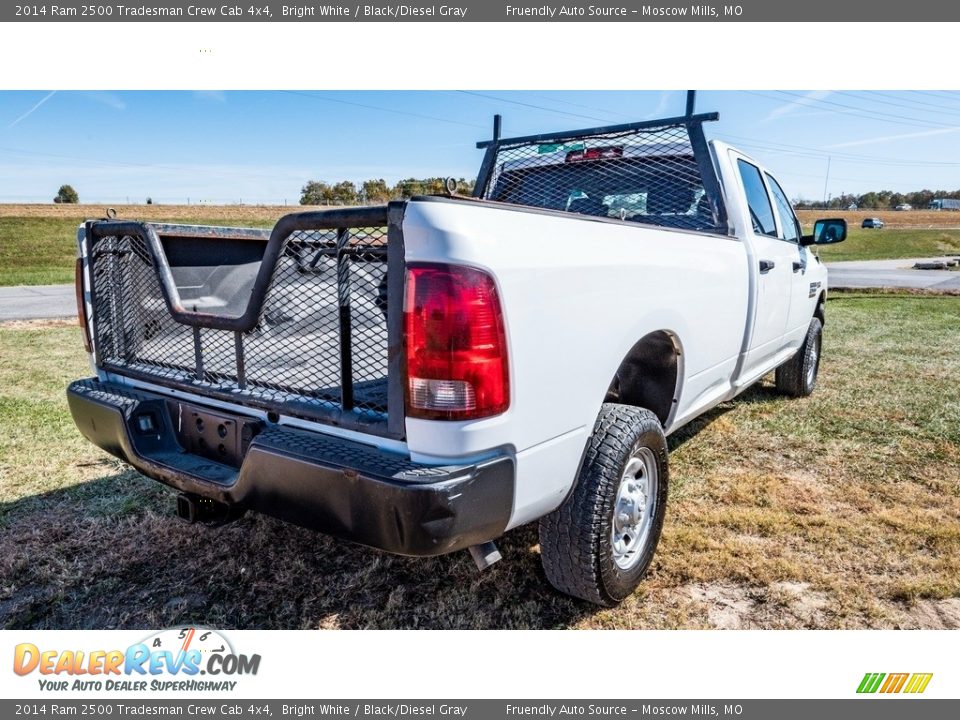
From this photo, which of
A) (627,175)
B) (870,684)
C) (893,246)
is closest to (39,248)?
(627,175)

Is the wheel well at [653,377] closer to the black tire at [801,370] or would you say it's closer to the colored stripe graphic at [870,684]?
the colored stripe graphic at [870,684]

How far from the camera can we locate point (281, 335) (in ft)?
8.52

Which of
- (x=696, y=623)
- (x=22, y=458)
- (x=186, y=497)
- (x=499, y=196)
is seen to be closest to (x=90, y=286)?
(x=186, y=497)

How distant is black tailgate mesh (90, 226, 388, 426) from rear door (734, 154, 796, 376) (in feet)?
7.98

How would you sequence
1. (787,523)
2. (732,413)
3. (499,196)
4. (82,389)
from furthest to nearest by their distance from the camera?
(732,413) < (499,196) < (787,523) < (82,389)

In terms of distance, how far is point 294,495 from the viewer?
77.3 inches

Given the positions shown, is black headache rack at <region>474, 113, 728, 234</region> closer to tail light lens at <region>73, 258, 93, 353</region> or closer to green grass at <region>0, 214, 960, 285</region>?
tail light lens at <region>73, 258, 93, 353</region>

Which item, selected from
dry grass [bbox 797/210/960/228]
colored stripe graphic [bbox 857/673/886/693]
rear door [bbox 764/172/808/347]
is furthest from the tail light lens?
dry grass [bbox 797/210/960/228]

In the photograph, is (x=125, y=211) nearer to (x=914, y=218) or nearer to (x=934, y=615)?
(x=934, y=615)

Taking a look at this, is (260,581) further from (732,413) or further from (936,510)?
(732,413)

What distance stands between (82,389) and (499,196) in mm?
2745

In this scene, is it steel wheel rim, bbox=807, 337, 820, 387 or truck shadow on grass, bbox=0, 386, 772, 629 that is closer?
truck shadow on grass, bbox=0, 386, 772, 629

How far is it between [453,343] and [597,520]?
3.04 feet

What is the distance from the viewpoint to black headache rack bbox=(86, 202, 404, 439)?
196 centimetres
